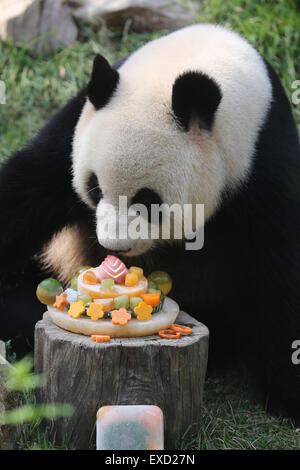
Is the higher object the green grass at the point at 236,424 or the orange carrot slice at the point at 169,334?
the orange carrot slice at the point at 169,334

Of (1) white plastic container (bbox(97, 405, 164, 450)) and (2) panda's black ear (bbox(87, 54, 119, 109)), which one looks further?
(2) panda's black ear (bbox(87, 54, 119, 109))

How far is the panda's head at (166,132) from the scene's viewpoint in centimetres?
300

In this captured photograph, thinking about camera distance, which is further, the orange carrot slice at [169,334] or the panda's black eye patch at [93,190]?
the panda's black eye patch at [93,190]

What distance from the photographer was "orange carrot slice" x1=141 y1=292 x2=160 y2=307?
3.09 metres

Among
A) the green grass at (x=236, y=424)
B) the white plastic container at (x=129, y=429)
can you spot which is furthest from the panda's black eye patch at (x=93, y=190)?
the green grass at (x=236, y=424)

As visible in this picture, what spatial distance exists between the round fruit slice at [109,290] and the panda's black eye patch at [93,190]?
1.37ft

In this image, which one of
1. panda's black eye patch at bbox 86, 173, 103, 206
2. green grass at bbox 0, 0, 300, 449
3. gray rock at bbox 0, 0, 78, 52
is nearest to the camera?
panda's black eye patch at bbox 86, 173, 103, 206

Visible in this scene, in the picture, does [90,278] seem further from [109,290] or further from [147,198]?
[147,198]

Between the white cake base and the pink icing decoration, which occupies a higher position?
the pink icing decoration

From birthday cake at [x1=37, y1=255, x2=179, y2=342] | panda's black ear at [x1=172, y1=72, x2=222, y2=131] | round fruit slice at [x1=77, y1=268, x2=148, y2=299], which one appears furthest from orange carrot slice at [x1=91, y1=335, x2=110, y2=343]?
panda's black ear at [x1=172, y1=72, x2=222, y2=131]

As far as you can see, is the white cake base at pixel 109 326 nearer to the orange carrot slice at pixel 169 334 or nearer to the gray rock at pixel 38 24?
the orange carrot slice at pixel 169 334

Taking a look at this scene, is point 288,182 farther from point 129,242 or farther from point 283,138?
point 129,242

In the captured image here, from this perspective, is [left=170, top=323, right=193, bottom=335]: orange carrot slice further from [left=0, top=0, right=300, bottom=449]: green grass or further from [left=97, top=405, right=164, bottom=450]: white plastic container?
[left=0, top=0, right=300, bottom=449]: green grass

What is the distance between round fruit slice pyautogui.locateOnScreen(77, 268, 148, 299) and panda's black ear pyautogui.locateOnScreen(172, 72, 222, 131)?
2.54 ft
